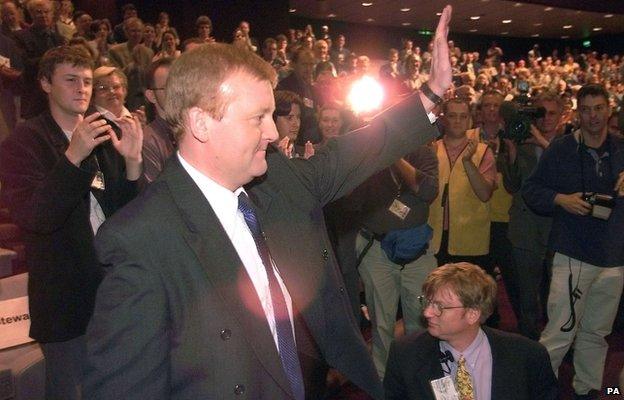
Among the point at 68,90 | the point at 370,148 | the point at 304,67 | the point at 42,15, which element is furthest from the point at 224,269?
the point at 42,15

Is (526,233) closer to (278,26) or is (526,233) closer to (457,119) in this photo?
(457,119)

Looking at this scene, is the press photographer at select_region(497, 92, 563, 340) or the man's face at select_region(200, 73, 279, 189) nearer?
the man's face at select_region(200, 73, 279, 189)

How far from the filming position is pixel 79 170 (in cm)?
211

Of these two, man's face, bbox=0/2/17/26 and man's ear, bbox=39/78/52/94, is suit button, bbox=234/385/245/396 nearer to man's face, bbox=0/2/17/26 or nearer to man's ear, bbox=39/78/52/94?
man's ear, bbox=39/78/52/94

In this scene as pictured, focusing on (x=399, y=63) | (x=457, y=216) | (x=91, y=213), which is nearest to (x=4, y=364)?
(x=91, y=213)

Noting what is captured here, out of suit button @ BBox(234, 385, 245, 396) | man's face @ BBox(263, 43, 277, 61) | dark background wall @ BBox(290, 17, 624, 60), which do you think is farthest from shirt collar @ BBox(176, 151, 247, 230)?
dark background wall @ BBox(290, 17, 624, 60)

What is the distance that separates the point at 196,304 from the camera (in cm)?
130

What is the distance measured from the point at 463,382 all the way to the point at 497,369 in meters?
0.15

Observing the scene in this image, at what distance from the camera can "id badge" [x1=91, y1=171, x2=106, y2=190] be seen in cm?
239

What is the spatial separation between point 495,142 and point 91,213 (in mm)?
3363

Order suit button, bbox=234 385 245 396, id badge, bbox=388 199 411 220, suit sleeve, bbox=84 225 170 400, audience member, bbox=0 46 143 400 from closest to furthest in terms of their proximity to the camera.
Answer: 1. suit sleeve, bbox=84 225 170 400
2. suit button, bbox=234 385 245 396
3. audience member, bbox=0 46 143 400
4. id badge, bbox=388 199 411 220

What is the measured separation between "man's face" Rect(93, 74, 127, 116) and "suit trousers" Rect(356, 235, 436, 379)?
1.71 metres

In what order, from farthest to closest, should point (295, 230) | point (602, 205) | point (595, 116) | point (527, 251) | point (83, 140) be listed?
1. point (527, 251)
2. point (595, 116)
3. point (602, 205)
4. point (83, 140)
5. point (295, 230)

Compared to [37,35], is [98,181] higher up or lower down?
lower down
